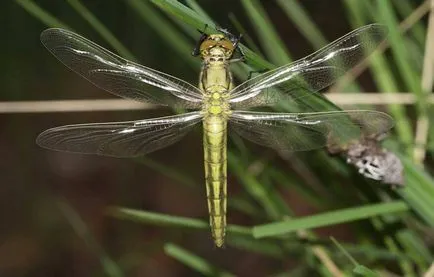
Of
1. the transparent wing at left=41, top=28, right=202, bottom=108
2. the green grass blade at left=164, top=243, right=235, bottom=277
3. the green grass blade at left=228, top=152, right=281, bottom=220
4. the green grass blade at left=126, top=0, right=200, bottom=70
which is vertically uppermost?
the green grass blade at left=126, top=0, right=200, bottom=70

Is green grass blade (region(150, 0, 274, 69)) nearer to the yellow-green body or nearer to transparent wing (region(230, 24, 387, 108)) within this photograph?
transparent wing (region(230, 24, 387, 108))

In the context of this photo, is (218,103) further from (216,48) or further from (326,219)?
(326,219)

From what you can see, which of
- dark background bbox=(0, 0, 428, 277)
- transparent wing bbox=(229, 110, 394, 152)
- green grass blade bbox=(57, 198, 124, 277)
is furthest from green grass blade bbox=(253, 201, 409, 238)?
dark background bbox=(0, 0, 428, 277)

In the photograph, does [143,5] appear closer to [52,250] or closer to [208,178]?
[208,178]

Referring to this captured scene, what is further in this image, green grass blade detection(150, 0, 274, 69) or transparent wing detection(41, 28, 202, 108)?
transparent wing detection(41, 28, 202, 108)

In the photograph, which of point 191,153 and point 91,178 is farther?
point 91,178

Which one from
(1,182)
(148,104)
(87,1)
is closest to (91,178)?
(1,182)

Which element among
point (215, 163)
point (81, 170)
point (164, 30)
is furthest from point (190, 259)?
point (81, 170)
